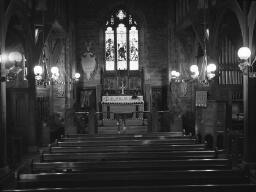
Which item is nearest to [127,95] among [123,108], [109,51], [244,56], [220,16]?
[123,108]

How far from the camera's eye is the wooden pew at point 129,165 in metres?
6.61

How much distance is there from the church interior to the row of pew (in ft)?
0.06

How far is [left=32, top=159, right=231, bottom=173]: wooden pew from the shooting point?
661cm

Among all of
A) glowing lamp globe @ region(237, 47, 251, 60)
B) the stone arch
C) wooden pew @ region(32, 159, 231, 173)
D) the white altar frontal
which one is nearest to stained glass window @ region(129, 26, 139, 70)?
the white altar frontal

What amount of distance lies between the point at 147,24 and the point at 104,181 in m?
18.3

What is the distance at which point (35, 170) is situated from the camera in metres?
6.69

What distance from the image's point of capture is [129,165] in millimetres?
6684

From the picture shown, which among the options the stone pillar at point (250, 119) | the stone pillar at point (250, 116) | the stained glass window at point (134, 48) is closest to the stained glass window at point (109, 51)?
the stained glass window at point (134, 48)

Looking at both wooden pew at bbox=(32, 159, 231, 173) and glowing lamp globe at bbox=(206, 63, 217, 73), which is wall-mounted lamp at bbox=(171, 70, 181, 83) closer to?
glowing lamp globe at bbox=(206, 63, 217, 73)

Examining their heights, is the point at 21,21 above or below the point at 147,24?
below

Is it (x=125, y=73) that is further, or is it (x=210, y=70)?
(x=125, y=73)

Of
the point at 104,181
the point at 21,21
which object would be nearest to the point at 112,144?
the point at 104,181

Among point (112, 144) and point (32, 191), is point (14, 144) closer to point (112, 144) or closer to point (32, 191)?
point (112, 144)

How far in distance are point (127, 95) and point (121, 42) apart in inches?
161
